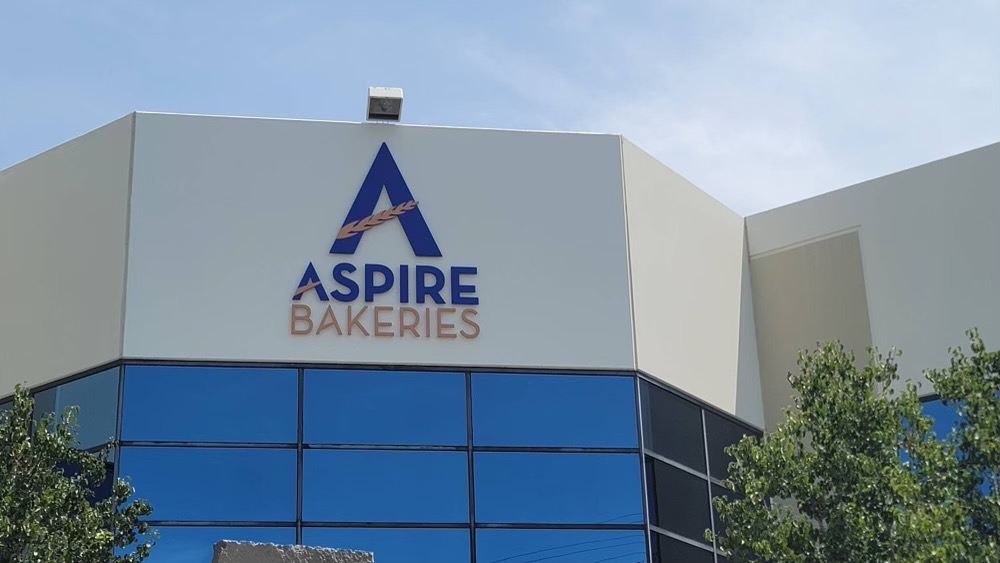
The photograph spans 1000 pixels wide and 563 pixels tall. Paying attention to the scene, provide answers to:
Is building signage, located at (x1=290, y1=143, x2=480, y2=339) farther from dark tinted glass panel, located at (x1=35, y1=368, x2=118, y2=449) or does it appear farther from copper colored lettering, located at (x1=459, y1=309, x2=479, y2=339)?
dark tinted glass panel, located at (x1=35, y1=368, x2=118, y2=449)

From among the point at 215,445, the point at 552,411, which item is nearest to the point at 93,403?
the point at 215,445

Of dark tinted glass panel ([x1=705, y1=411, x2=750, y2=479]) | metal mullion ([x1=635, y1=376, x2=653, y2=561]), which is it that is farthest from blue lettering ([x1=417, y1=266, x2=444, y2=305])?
dark tinted glass panel ([x1=705, y1=411, x2=750, y2=479])

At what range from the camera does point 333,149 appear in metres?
19.7

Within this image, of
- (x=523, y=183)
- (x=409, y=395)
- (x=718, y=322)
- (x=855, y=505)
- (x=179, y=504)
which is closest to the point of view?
(x=855, y=505)

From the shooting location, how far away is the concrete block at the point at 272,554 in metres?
9.20

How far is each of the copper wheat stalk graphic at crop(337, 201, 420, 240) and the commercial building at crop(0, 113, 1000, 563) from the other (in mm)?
30

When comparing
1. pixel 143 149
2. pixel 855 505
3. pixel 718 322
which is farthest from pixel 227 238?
pixel 855 505

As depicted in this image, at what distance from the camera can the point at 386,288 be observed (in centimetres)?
1909

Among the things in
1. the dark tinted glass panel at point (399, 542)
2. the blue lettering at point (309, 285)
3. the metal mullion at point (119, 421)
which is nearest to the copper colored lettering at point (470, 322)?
the blue lettering at point (309, 285)

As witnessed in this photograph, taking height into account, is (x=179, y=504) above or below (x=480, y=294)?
below

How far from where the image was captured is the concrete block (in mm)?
9195

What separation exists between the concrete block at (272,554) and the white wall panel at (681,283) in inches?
414

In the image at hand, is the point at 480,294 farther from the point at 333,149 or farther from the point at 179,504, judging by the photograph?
the point at 179,504

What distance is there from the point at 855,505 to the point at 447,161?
759 cm
